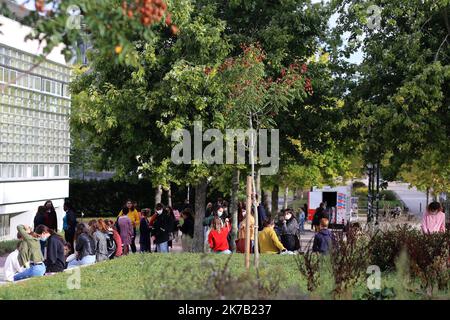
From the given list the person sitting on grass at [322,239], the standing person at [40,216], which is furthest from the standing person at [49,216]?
the person sitting on grass at [322,239]

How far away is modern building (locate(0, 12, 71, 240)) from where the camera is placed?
32.2 m

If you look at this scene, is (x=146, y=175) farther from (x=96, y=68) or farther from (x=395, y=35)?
(x=395, y=35)

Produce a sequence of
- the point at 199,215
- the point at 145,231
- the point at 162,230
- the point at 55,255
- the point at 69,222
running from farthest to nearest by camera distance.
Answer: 1. the point at 199,215
2. the point at 69,222
3. the point at 145,231
4. the point at 162,230
5. the point at 55,255

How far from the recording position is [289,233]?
21500 mm

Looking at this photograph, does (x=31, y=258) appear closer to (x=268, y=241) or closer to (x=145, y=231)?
(x=268, y=241)

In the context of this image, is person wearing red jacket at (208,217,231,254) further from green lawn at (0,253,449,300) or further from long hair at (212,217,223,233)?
green lawn at (0,253,449,300)

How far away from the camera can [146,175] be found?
26.7 meters

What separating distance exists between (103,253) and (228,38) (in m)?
7.95

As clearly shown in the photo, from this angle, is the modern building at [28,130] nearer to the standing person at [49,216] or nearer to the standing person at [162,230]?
the standing person at [49,216]

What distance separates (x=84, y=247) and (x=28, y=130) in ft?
51.1

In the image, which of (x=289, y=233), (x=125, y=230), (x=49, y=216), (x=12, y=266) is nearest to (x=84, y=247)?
(x=12, y=266)

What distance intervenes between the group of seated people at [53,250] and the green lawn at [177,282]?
0.94 metres

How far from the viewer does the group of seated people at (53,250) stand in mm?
17906
